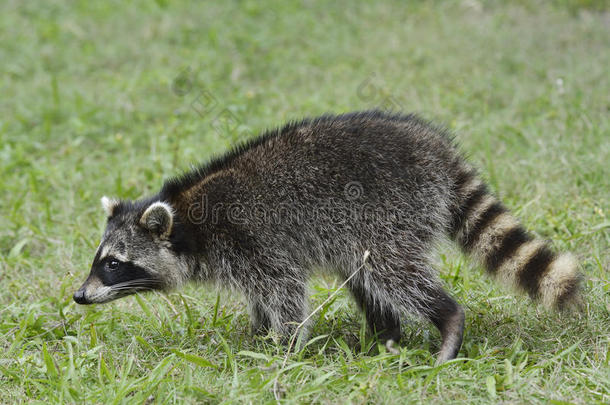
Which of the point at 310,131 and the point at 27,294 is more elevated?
the point at 310,131

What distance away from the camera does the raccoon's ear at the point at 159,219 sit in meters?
4.56

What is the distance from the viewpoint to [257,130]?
24.6ft

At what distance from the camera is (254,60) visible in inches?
377

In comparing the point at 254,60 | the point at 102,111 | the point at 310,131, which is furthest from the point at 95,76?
the point at 310,131

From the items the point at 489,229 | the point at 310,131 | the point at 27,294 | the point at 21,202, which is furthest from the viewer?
the point at 21,202

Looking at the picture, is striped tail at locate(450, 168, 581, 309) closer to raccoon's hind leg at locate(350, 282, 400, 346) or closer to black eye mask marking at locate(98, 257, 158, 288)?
raccoon's hind leg at locate(350, 282, 400, 346)

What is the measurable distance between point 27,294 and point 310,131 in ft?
7.91

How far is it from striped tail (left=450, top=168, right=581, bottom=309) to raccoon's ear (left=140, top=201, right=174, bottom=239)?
5.97ft

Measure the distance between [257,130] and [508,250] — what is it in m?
3.79

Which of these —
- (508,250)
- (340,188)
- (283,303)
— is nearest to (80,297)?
(283,303)

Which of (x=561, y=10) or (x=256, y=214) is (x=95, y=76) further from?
(x=561, y=10)

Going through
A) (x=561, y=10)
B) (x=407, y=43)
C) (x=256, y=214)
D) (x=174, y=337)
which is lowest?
(x=174, y=337)

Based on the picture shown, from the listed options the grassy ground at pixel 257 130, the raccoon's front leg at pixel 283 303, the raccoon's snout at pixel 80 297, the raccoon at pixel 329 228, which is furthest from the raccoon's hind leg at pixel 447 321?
the raccoon's snout at pixel 80 297

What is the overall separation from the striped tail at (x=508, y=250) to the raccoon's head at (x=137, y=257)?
185 cm
